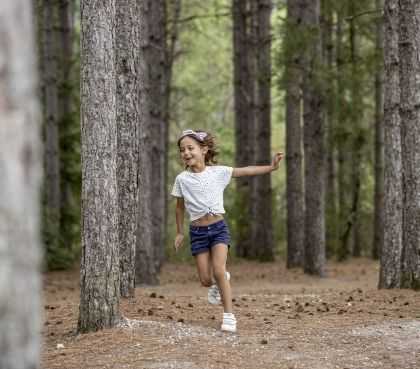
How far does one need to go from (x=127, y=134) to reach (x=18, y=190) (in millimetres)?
6898

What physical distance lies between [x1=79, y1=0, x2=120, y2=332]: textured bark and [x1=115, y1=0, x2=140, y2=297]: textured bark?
1.88m

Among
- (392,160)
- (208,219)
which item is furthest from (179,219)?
(392,160)

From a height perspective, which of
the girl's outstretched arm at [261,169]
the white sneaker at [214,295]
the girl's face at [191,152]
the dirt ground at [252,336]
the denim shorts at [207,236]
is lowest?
the dirt ground at [252,336]

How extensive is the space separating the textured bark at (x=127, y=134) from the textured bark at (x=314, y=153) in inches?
322

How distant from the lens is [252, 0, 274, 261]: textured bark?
22078 mm

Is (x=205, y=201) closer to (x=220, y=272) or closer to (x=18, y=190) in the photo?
(x=220, y=272)

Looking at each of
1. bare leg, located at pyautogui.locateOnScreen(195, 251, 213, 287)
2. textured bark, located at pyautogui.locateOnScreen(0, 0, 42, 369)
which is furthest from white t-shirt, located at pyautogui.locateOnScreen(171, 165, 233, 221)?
textured bark, located at pyautogui.locateOnScreen(0, 0, 42, 369)

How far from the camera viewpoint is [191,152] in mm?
7926

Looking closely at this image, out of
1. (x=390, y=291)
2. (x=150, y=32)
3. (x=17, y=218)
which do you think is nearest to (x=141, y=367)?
(x=17, y=218)

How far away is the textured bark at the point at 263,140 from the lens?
22078 millimetres

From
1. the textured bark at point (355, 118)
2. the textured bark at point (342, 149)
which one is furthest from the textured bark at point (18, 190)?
the textured bark at point (355, 118)

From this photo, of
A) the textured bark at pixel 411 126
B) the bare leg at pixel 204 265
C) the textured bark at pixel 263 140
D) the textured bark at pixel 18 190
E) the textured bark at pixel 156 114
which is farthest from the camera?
the textured bark at pixel 263 140

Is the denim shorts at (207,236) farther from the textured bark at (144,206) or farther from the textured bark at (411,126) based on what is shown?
the textured bark at (144,206)

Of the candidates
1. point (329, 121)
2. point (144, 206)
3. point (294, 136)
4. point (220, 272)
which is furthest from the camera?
point (329, 121)
